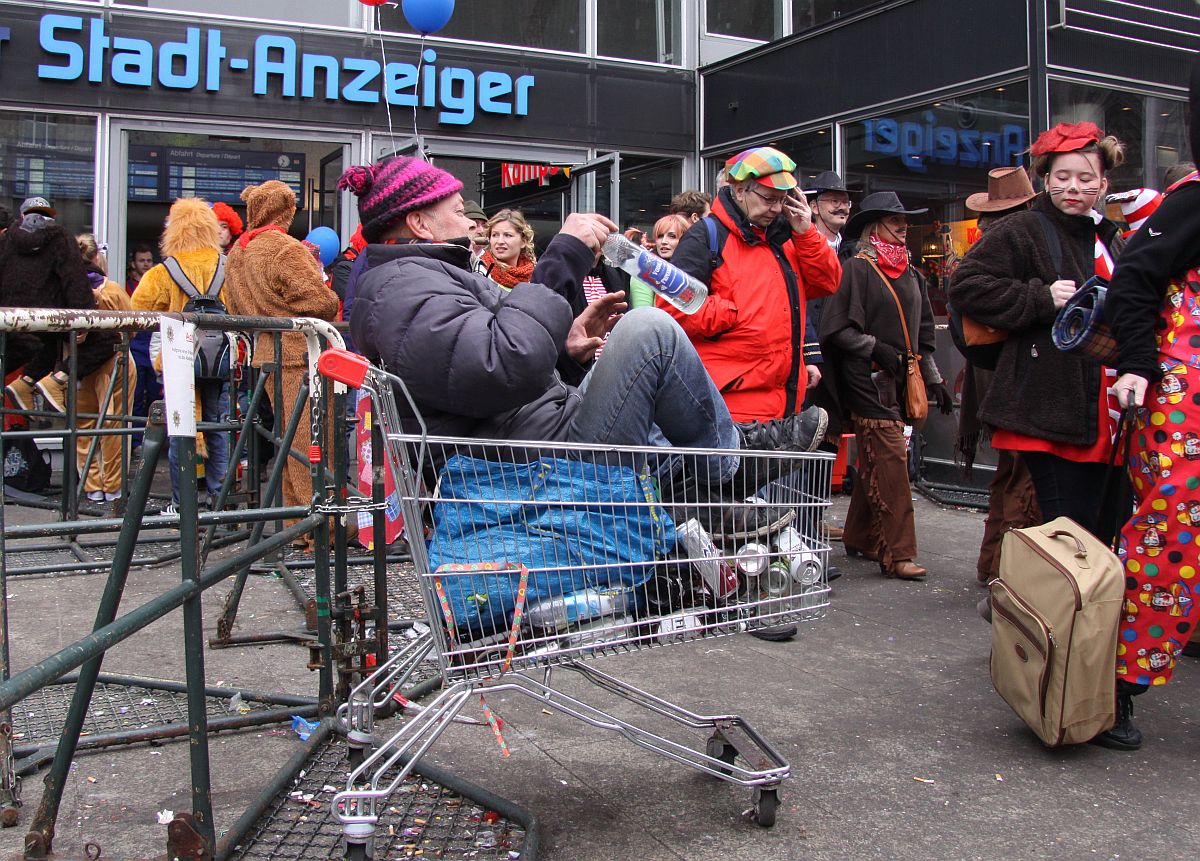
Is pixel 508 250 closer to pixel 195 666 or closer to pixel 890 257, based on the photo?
pixel 890 257

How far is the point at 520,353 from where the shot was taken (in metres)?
2.75

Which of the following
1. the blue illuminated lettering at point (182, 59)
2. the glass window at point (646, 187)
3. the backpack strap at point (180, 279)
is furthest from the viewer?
the glass window at point (646, 187)

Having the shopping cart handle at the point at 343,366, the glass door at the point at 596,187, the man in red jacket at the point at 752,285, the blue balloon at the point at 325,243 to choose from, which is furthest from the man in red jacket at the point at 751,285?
the glass door at the point at 596,187

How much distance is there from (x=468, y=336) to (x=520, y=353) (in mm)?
144

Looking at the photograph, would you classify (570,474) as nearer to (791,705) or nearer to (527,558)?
(527,558)

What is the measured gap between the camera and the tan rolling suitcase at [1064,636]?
3359 millimetres

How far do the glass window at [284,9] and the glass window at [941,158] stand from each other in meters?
5.24

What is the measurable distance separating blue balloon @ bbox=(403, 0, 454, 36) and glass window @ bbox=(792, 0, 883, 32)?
399 cm

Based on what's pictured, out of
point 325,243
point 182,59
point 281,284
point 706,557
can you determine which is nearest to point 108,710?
point 706,557

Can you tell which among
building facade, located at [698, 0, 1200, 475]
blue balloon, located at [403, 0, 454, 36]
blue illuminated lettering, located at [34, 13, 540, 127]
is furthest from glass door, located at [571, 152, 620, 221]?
blue balloon, located at [403, 0, 454, 36]

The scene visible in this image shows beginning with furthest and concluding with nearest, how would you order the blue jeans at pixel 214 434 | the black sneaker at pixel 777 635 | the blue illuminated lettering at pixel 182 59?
1. the blue illuminated lettering at pixel 182 59
2. the blue jeans at pixel 214 434
3. the black sneaker at pixel 777 635

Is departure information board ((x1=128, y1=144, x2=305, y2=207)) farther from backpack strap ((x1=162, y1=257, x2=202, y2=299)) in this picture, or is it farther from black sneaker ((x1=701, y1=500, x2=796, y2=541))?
black sneaker ((x1=701, y1=500, x2=796, y2=541))

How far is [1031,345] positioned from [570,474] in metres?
2.51

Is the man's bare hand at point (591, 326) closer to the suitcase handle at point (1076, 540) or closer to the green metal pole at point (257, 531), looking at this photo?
the green metal pole at point (257, 531)
